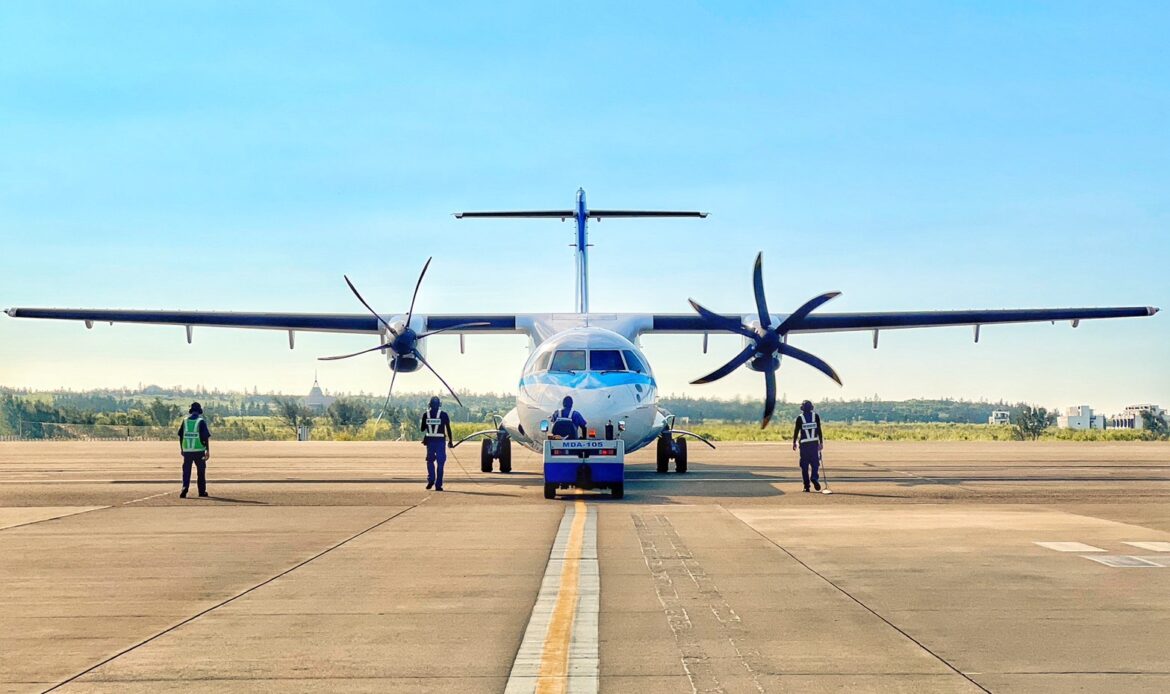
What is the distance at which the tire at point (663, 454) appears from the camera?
2766 cm

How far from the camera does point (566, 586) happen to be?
393 inches

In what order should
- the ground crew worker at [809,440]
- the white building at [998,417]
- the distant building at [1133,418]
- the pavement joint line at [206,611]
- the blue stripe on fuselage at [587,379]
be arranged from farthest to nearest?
the white building at [998,417] → the distant building at [1133,418] → the blue stripe on fuselage at [587,379] → the ground crew worker at [809,440] → the pavement joint line at [206,611]

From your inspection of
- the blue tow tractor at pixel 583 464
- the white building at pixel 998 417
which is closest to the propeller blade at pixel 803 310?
the blue tow tractor at pixel 583 464

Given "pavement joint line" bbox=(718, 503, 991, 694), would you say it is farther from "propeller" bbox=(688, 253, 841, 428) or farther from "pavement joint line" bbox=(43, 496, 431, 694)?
"propeller" bbox=(688, 253, 841, 428)

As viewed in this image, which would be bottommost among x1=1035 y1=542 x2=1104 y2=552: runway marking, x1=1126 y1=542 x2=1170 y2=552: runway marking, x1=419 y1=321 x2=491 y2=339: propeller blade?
x1=1035 y1=542 x2=1104 y2=552: runway marking

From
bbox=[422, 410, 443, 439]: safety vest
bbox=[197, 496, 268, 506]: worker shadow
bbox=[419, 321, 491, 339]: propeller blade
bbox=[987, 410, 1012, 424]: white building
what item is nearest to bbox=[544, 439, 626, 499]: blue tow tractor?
bbox=[422, 410, 443, 439]: safety vest

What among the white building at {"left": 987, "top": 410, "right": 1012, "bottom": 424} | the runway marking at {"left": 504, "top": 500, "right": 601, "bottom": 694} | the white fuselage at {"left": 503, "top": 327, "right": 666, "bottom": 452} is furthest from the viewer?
the white building at {"left": 987, "top": 410, "right": 1012, "bottom": 424}

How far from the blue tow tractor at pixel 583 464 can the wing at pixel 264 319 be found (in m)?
12.3

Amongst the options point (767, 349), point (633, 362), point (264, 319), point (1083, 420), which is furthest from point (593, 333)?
point (1083, 420)

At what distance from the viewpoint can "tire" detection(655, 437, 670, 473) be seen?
2766 cm

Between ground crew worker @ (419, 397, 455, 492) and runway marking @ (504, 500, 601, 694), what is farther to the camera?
ground crew worker @ (419, 397, 455, 492)

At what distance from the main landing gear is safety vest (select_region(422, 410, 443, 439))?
284 inches

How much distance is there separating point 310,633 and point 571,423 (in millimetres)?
12411

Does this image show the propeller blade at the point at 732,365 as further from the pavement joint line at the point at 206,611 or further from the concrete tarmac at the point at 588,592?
the pavement joint line at the point at 206,611
